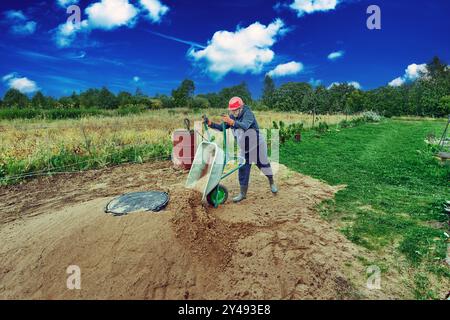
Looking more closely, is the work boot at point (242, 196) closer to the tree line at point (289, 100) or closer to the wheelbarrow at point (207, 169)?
the wheelbarrow at point (207, 169)

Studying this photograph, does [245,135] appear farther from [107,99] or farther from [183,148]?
[107,99]

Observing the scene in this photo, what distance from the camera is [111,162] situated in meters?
8.12

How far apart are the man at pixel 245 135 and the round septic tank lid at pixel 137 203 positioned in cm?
115

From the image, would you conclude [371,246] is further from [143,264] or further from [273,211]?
[143,264]

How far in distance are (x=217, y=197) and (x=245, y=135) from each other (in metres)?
0.99

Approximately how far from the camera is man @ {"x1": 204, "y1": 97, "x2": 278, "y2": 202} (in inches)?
174

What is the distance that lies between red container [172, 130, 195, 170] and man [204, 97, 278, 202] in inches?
69.9

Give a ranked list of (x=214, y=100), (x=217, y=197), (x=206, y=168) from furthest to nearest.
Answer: (x=214, y=100)
(x=217, y=197)
(x=206, y=168)

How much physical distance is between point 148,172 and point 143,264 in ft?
14.8

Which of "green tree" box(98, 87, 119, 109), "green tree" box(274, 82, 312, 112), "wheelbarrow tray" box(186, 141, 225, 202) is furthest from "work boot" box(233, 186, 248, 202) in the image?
"green tree" box(98, 87, 119, 109)

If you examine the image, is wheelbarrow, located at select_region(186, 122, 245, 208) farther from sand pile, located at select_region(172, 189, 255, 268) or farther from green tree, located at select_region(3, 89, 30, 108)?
green tree, located at select_region(3, 89, 30, 108)

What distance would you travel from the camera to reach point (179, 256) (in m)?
3.02

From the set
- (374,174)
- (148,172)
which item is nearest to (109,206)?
(148,172)

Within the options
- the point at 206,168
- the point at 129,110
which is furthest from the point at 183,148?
the point at 129,110
